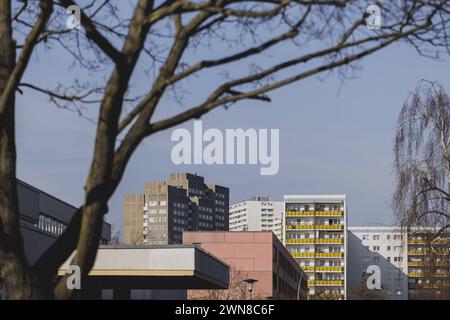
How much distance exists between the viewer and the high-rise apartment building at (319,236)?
178 m

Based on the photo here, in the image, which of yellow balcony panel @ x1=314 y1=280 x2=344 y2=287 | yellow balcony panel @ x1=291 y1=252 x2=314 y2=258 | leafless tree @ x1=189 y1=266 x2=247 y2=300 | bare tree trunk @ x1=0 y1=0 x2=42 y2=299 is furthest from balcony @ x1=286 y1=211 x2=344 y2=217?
bare tree trunk @ x1=0 y1=0 x2=42 y2=299

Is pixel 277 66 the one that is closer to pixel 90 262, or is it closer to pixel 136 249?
pixel 90 262

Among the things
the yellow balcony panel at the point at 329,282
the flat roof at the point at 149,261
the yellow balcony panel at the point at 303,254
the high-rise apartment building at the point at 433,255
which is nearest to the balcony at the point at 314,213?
the yellow balcony panel at the point at 303,254

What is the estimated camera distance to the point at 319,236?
18188cm

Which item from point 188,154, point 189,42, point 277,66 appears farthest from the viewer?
point 188,154

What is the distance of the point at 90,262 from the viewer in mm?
8656

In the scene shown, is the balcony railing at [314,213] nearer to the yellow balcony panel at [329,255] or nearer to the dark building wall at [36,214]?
the yellow balcony panel at [329,255]

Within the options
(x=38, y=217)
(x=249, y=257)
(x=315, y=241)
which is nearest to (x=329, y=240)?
(x=315, y=241)

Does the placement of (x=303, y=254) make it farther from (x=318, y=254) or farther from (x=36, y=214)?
(x=36, y=214)

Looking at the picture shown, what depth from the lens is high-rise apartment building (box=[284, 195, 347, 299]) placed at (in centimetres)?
17800

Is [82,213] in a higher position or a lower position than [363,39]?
lower
